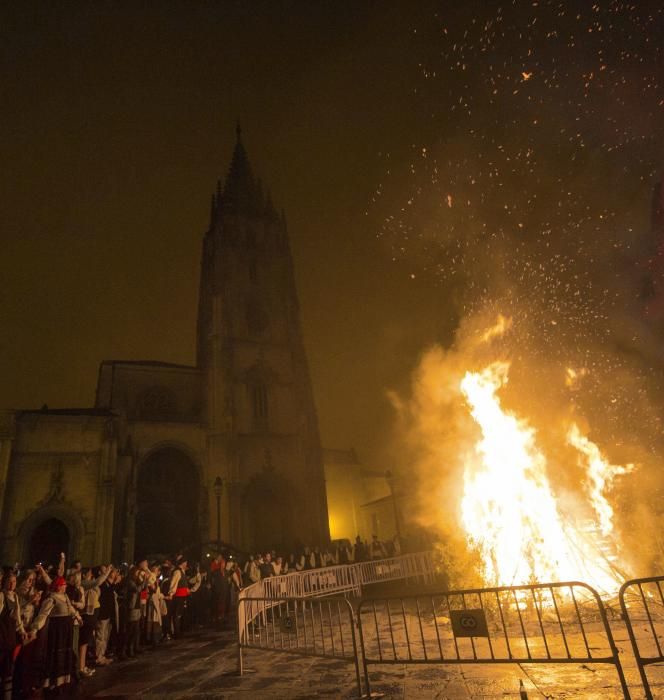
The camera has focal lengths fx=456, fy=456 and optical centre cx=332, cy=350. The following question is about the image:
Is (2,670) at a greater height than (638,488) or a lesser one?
lesser

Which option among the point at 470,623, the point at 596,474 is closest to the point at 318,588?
the point at 596,474

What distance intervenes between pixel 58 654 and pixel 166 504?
21.4 m

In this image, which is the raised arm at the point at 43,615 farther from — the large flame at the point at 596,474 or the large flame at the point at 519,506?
the large flame at the point at 596,474

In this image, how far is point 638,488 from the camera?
61.9 feet

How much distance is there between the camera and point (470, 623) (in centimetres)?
511

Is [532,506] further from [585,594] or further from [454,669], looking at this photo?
[454,669]

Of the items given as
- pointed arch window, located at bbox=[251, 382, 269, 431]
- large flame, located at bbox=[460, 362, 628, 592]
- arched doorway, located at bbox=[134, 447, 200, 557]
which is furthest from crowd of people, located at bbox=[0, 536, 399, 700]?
pointed arch window, located at bbox=[251, 382, 269, 431]

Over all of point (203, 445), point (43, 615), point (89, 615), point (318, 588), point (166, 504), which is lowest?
point (318, 588)

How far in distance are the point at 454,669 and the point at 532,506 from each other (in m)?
6.25

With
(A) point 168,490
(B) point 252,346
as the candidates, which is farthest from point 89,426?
(B) point 252,346

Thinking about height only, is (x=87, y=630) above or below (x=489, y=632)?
above

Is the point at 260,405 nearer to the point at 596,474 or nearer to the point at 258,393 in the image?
the point at 258,393

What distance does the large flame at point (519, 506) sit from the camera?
10.4 meters

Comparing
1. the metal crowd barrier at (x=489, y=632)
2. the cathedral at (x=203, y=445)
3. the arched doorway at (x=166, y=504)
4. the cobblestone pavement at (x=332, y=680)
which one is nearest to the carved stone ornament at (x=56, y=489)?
the cathedral at (x=203, y=445)
